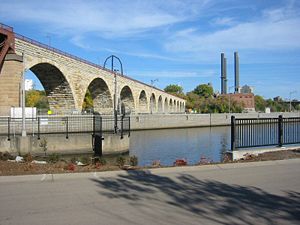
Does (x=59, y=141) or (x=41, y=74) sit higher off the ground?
(x=41, y=74)

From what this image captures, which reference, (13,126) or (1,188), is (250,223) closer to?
(1,188)

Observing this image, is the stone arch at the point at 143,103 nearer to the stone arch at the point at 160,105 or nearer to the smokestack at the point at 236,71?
the stone arch at the point at 160,105

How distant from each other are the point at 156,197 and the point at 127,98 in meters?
80.3

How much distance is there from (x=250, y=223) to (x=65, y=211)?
309cm

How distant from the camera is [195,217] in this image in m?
6.30

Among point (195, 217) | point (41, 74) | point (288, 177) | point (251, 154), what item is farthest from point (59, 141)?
point (41, 74)

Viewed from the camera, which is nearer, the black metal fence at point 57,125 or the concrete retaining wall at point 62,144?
the concrete retaining wall at point 62,144

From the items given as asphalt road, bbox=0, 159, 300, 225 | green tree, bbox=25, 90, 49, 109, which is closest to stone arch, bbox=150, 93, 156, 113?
green tree, bbox=25, 90, 49, 109

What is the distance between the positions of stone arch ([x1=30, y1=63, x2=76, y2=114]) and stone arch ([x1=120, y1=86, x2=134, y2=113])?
86.7ft

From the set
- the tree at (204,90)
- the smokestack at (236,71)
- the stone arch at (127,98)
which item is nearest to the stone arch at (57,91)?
the stone arch at (127,98)

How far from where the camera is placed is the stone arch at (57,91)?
51.4 m

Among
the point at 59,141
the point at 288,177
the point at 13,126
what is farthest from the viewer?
the point at 13,126

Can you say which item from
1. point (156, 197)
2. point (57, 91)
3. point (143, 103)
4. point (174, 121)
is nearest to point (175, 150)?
point (156, 197)

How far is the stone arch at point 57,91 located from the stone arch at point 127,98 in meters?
26.4
